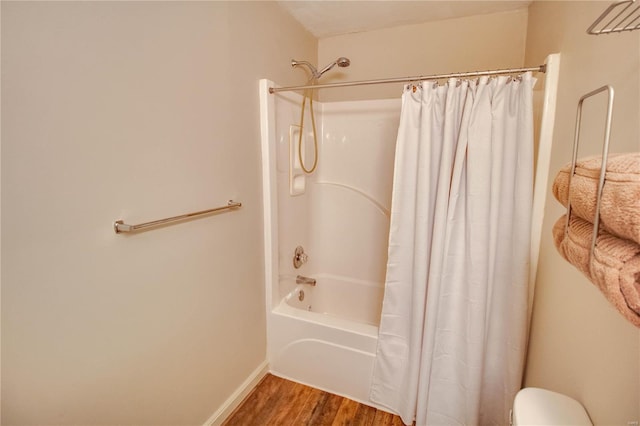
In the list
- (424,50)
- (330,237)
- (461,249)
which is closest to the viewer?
(461,249)

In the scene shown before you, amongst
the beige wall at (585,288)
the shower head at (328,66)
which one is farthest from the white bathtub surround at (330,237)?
the beige wall at (585,288)

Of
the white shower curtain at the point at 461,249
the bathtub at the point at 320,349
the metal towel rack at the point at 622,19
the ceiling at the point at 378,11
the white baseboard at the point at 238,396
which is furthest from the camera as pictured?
the ceiling at the point at 378,11

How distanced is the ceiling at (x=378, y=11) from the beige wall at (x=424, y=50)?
60 millimetres

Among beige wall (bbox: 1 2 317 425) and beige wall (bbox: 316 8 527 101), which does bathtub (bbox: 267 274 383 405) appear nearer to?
beige wall (bbox: 1 2 317 425)

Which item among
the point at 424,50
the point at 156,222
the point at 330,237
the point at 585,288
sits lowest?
the point at 330,237

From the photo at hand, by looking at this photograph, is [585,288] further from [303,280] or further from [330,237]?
[330,237]

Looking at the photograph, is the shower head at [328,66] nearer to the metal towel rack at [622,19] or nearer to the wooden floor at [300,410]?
the metal towel rack at [622,19]

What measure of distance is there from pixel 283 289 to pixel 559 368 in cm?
143

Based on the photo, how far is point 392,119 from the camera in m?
2.10

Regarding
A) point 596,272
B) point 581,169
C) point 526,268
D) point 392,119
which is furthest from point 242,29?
point 526,268

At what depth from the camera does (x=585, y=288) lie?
90cm

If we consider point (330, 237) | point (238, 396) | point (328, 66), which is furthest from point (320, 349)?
point (328, 66)

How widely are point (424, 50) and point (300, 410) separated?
94.4 inches

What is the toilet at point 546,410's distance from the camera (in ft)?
2.60
